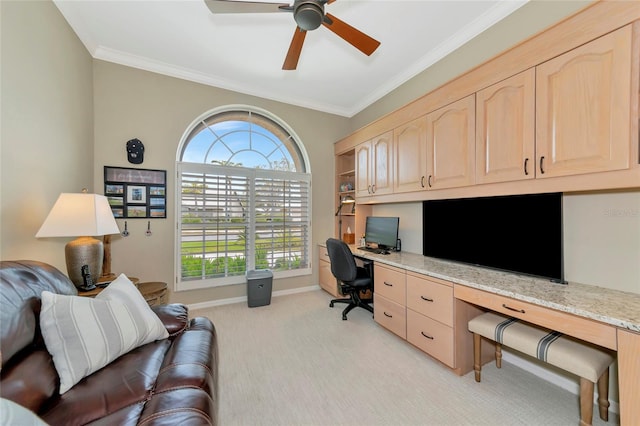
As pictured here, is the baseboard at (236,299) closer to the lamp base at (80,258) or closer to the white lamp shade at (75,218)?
the lamp base at (80,258)

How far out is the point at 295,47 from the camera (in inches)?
75.0

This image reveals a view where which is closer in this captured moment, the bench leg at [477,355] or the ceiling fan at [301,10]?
the ceiling fan at [301,10]

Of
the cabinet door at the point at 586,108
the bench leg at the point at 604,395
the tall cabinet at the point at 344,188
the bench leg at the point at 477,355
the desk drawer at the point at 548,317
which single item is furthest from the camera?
the tall cabinet at the point at 344,188

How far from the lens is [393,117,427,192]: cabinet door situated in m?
2.55

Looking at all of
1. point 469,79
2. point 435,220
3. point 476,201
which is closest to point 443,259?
point 435,220

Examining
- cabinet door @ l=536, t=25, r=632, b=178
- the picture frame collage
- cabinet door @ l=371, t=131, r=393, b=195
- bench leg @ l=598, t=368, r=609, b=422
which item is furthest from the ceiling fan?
bench leg @ l=598, t=368, r=609, b=422

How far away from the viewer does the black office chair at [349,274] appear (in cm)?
279

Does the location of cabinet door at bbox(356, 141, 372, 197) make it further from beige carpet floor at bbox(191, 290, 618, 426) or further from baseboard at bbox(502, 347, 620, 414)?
baseboard at bbox(502, 347, 620, 414)

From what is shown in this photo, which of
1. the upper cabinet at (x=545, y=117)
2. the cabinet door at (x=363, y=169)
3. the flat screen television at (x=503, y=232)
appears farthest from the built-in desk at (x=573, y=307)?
the cabinet door at (x=363, y=169)

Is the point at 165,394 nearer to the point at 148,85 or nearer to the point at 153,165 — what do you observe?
the point at 153,165

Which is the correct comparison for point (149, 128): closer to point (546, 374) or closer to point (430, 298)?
point (430, 298)

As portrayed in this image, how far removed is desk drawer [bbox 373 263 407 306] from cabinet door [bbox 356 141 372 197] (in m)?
1.15

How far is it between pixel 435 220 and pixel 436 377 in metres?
1.44

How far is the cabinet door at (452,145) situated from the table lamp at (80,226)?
9.45ft
